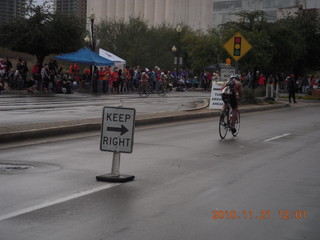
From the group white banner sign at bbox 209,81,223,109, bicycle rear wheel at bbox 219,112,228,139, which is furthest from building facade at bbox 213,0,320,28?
bicycle rear wheel at bbox 219,112,228,139

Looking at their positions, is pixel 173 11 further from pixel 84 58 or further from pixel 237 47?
pixel 237 47

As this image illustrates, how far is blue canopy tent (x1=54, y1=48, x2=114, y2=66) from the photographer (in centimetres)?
3944

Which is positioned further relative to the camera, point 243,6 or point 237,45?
point 243,6

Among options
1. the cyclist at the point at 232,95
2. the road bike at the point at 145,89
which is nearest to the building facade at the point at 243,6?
the road bike at the point at 145,89

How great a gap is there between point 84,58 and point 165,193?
104 feet

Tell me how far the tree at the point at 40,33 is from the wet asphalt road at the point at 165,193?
24.8m

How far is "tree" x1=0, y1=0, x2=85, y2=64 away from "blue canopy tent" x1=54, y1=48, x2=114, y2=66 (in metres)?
0.58

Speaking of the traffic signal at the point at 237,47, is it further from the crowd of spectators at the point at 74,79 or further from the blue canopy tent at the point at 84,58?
the blue canopy tent at the point at 84,58

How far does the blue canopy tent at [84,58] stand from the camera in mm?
39438

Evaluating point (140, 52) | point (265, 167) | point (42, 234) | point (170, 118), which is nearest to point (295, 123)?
point (170, 118)

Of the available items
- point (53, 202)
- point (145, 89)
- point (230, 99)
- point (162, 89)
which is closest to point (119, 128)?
point (53, 202)

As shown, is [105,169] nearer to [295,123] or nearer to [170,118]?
[170,118]

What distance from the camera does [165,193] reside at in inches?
347

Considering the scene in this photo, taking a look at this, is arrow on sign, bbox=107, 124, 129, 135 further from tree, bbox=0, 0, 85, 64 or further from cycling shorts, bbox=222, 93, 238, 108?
tree, bbox=0, 0, 85, 64
